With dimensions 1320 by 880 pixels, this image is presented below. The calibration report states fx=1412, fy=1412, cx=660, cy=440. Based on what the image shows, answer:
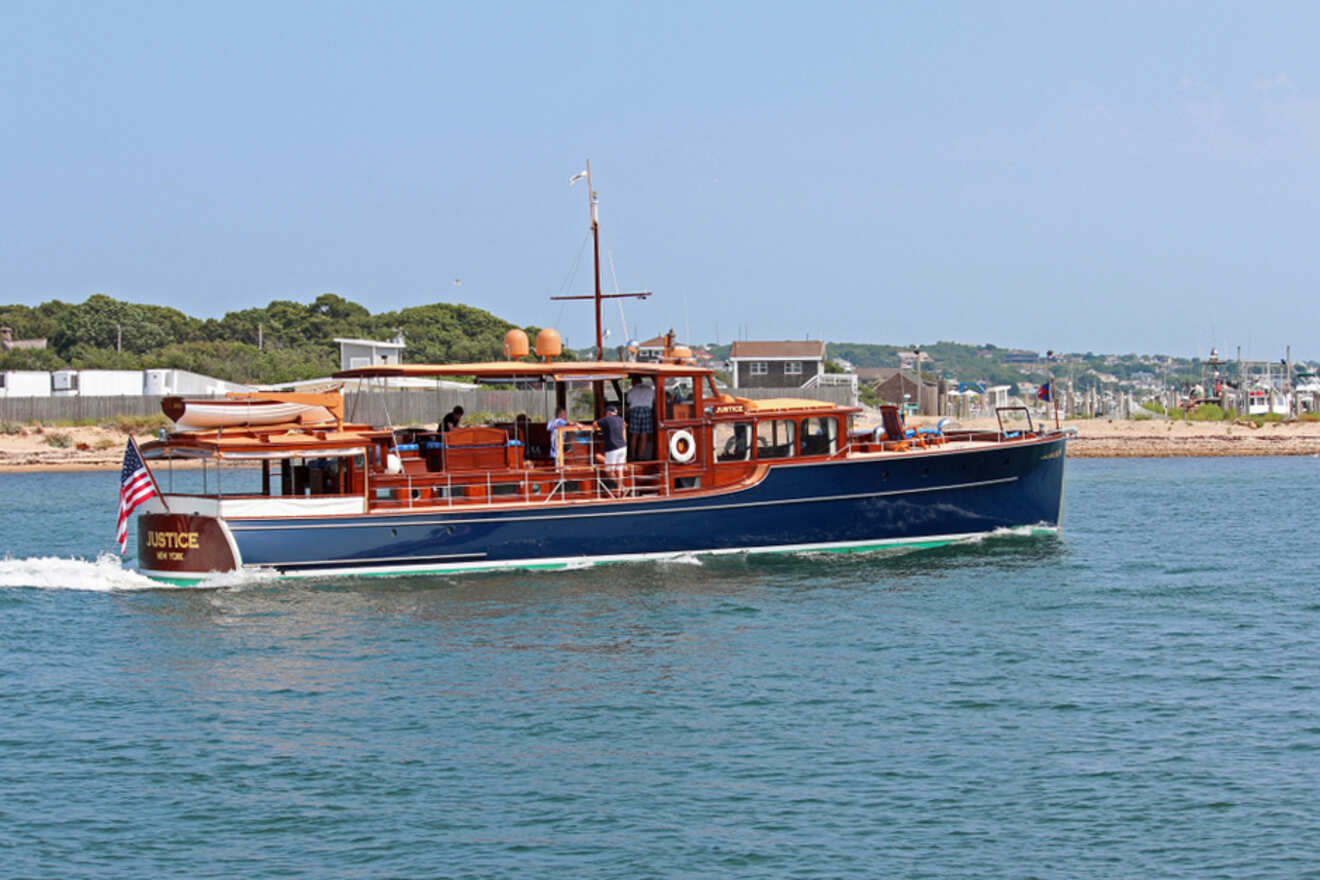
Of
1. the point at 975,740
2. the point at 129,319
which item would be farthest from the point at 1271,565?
the point at 129,319

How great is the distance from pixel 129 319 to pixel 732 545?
80446 mm

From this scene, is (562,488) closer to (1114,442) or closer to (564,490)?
(564,490)

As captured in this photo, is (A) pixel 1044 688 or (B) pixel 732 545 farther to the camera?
(B) pixel 732 545

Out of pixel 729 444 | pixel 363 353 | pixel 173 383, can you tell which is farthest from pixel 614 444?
pixel 363 353

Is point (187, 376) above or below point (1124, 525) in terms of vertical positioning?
above

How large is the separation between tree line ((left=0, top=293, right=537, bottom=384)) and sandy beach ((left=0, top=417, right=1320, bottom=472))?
16858mm

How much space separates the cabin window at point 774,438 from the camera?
25906mm

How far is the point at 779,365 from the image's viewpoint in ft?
296

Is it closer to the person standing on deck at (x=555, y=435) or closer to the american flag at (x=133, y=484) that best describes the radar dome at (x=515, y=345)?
the person standing on deck at (x=555, y=435)

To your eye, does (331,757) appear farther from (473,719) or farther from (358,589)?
(358,589)

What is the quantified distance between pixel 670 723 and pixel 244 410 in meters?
10.8

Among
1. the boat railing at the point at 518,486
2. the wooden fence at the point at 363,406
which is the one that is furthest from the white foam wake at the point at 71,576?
the wooden fence at the point at 363,406

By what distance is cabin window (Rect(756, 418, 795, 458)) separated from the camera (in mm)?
25906

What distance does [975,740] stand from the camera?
14.6 meters
